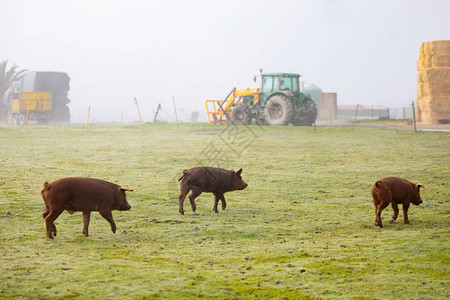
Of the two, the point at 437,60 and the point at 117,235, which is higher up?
the point at 437,60

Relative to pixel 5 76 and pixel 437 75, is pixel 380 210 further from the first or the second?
pixel 5 76

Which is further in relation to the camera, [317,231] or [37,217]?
[37,217]

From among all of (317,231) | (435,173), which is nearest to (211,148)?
(435,173)

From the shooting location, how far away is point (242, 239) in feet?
25.6

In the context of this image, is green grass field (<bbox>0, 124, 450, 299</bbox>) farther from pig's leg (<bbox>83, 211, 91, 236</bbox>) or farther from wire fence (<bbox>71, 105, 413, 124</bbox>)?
wire fence (<bbox>71, 105, 413, 124</bbox>)

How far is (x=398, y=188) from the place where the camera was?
8430 millimetres

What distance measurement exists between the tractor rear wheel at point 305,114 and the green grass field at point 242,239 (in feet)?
55.8

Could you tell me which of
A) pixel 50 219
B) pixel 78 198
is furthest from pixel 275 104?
pixel 50 219

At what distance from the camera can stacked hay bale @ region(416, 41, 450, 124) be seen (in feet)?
102

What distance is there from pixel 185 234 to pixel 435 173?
320 inches

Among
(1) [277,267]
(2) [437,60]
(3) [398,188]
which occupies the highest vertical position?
(2) [437,60]

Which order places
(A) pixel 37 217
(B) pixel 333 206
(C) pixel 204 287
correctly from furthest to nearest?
(B) pixel 333 206
(A) pixel 37 217
(C) pixel 204 287

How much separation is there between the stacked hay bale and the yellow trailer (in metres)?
31.7

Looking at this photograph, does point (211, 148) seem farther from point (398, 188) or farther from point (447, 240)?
point (447, 240)
